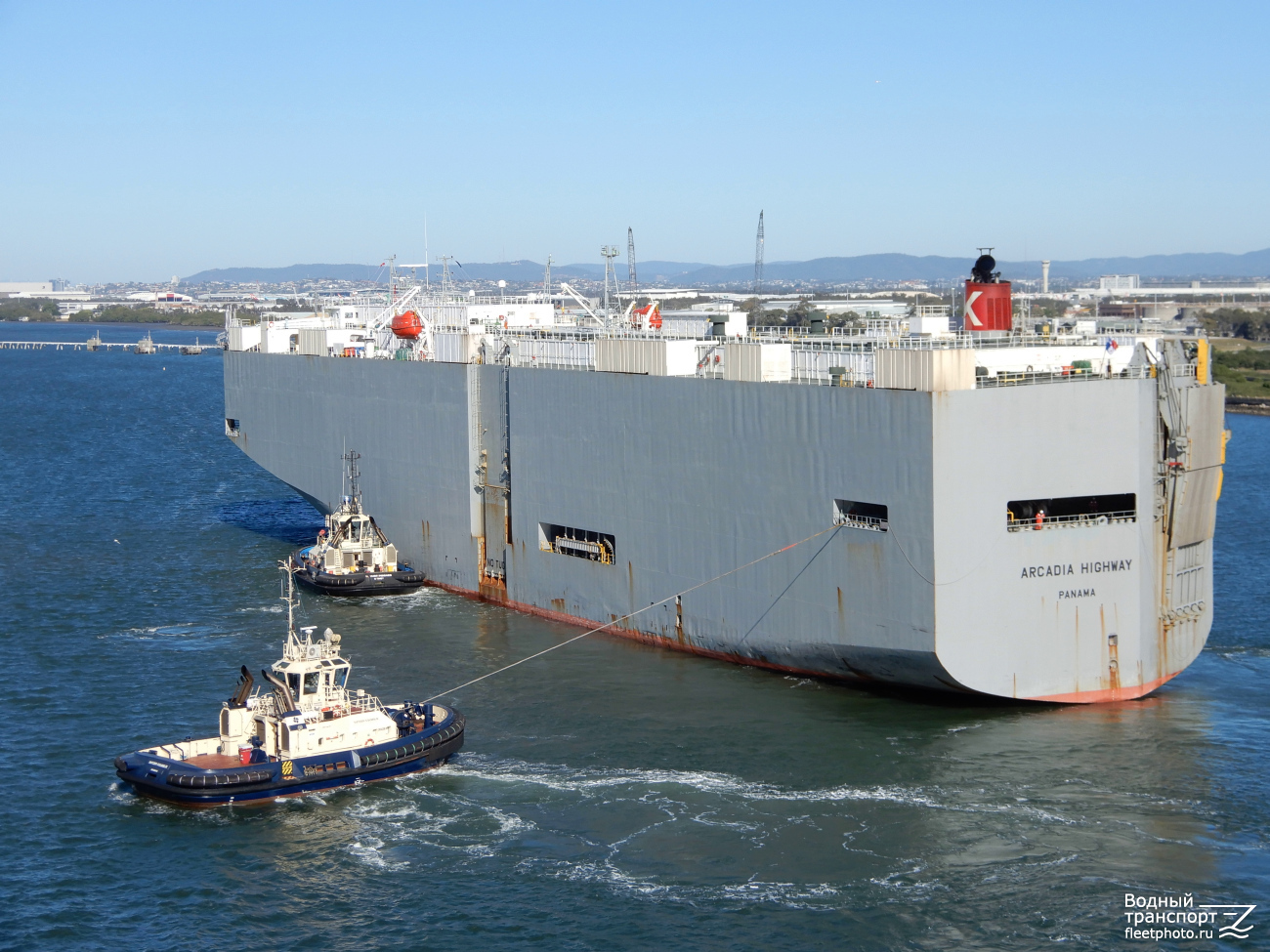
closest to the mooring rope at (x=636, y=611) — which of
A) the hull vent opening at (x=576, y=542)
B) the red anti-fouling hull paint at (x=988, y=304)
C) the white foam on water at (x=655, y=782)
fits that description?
the hull vent opening at (x=576, y=542)

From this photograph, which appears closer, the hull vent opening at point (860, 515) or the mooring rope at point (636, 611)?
the hull vent opening at point (860, 515)

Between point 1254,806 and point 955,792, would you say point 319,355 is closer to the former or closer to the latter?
point 955,792

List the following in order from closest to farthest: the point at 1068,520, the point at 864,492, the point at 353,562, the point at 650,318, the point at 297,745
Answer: the point at 297,745 < the point at 1068,520 < the point at 864,492 < the point at 353,562 < the point at 650,318

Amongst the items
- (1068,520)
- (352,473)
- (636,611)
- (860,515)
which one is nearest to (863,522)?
(860,515)

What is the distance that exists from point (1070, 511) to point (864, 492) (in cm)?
355

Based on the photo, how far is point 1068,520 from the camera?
955 inches

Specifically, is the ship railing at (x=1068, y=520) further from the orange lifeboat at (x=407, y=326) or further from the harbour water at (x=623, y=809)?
the orange lifeboat at (x=407, y=326)

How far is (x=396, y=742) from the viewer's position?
22.5 metres

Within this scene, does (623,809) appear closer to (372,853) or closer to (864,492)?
(372,853)

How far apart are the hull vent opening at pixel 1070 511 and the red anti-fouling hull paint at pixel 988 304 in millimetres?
4580

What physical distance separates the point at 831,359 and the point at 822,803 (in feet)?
29.8

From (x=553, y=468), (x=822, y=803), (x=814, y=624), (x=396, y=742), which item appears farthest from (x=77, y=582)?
(x=822, y=803)

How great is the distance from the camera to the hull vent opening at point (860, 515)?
24.9 metres

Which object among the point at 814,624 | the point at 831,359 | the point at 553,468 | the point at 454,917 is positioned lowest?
the point at 454,917
